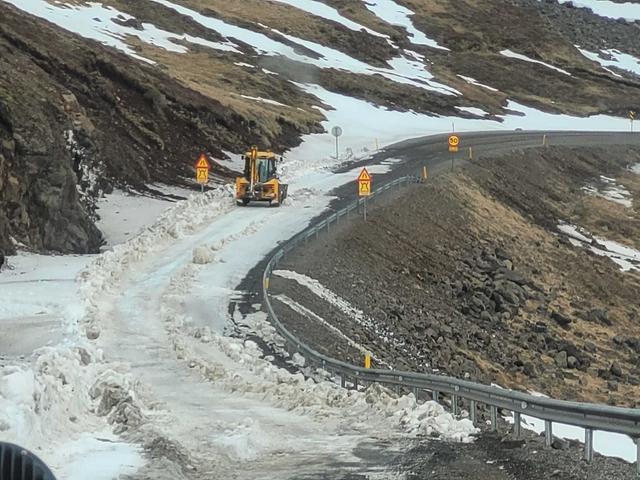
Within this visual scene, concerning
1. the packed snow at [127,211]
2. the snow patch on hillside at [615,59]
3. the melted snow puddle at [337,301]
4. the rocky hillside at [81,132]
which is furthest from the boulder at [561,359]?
the snow patch on hillside at [615,59]

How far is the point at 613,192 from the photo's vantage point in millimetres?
47312

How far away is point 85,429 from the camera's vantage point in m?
10.5

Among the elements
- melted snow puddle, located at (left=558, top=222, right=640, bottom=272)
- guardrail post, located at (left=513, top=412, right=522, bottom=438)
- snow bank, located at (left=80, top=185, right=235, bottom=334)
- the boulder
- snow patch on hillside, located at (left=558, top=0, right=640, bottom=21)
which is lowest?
the boulder

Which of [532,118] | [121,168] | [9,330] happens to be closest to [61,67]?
[121,168]

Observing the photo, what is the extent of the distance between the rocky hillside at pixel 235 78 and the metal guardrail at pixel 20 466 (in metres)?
16.7

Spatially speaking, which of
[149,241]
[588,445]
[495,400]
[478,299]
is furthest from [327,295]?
[588,445]

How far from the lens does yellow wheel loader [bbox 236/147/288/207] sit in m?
32.2

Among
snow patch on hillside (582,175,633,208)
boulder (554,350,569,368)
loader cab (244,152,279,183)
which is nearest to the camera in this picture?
boulder (554,350,569,368)

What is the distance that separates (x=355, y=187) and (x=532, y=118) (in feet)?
136

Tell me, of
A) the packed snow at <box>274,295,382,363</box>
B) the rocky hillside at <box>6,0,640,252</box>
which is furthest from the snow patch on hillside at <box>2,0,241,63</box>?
the packed snow at <box>274,295,382,363</box>

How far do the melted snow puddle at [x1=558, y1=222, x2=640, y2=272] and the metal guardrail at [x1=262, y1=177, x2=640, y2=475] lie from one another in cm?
2023

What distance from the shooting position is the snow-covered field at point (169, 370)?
982 cm

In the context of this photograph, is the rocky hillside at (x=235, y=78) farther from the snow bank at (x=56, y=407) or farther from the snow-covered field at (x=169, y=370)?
the snow bank at (x=56, y=407)

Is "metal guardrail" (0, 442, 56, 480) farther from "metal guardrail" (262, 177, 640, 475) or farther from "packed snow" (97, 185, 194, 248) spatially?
"packed snow" (97, 185, 194, 248)
